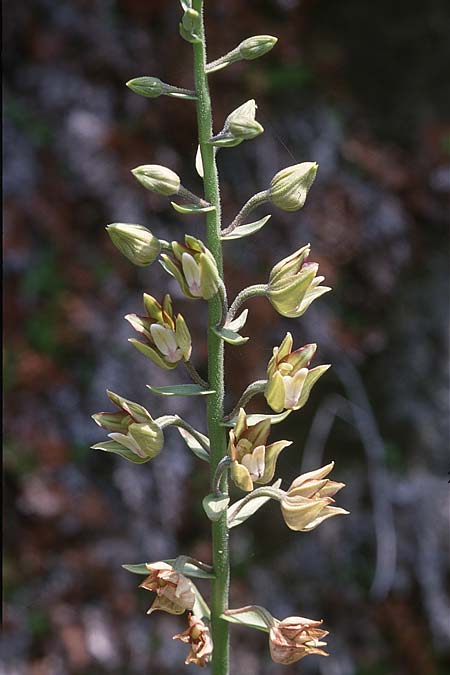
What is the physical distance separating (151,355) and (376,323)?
7.69 ft

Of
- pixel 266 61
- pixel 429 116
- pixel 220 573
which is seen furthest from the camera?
pixel 429 116

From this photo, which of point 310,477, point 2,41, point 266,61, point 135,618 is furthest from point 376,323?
point 310,477

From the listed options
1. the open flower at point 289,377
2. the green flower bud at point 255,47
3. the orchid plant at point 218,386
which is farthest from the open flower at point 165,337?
the green flower bud at point 255,47

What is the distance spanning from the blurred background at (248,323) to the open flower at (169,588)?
1.74 meters

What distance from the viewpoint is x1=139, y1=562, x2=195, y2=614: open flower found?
100 cm

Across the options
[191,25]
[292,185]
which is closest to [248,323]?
[292,185]

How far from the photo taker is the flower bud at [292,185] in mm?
1060

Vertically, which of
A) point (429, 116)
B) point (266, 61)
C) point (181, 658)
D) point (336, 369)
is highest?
point (266, 61)

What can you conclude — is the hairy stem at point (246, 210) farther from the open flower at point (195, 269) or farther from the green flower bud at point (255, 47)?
the green flower bud at point (255, 47)

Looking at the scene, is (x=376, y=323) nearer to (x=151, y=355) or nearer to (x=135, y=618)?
(x=135, y=618)

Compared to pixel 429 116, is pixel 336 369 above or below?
below

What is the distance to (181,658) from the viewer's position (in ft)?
9.25

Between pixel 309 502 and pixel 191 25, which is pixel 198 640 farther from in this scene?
pixel 191 25

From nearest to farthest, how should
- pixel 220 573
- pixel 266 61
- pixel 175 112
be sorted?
pixel 220 573
pixel 175 112
pixel 266 61
